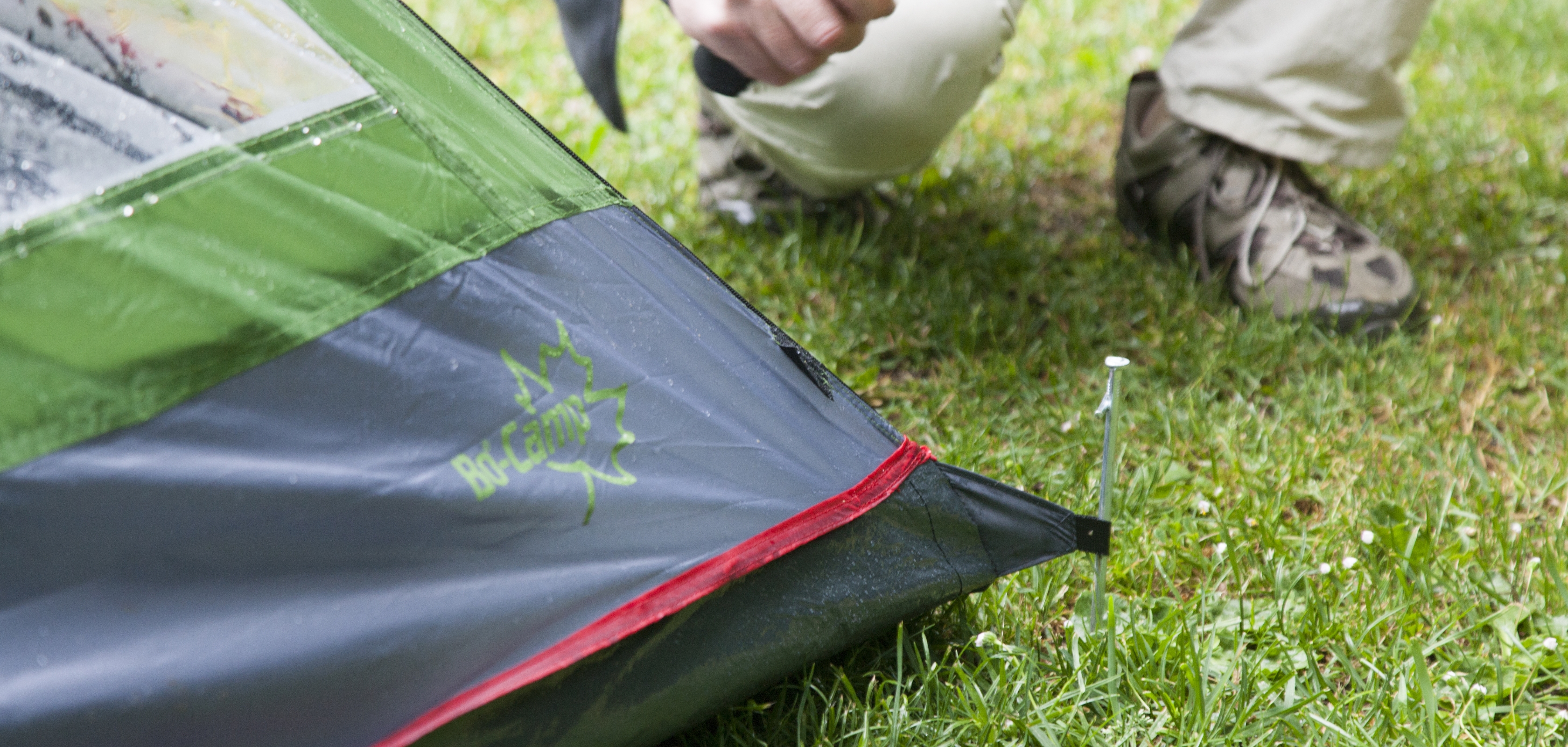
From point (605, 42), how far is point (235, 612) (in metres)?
0.75

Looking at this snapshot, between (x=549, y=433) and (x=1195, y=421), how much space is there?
2.82 feet

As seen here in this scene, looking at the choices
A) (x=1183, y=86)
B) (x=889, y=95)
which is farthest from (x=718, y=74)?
(x=1183, y=86)

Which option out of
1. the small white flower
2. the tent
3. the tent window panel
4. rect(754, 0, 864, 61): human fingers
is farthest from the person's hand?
the small white flower

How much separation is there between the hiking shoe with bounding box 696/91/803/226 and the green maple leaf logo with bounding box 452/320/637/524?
105 centimetres

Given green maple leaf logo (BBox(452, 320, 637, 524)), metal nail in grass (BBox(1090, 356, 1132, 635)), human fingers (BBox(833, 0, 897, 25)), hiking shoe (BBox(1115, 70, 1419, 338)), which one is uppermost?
human fingers (BBox(833, 0, 897, 25))

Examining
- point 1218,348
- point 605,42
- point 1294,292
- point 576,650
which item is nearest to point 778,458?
point 576,650

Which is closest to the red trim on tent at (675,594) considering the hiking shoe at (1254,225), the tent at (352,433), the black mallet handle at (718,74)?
the tent at (352,433)

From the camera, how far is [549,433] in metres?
0.82

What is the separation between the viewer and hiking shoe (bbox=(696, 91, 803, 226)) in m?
1.88

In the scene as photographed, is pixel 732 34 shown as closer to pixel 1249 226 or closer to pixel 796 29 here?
pixel 796 29

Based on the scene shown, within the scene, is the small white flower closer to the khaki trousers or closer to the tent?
the khaki trousers

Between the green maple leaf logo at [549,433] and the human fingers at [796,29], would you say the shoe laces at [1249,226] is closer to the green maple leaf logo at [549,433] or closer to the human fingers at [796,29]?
the human fingers at [796,29]

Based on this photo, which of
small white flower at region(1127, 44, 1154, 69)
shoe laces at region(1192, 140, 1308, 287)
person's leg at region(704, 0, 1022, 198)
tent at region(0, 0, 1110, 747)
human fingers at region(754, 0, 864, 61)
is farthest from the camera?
small white flower at region(1127, 44, 1154, 69)

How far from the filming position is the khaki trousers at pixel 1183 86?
1.51m
